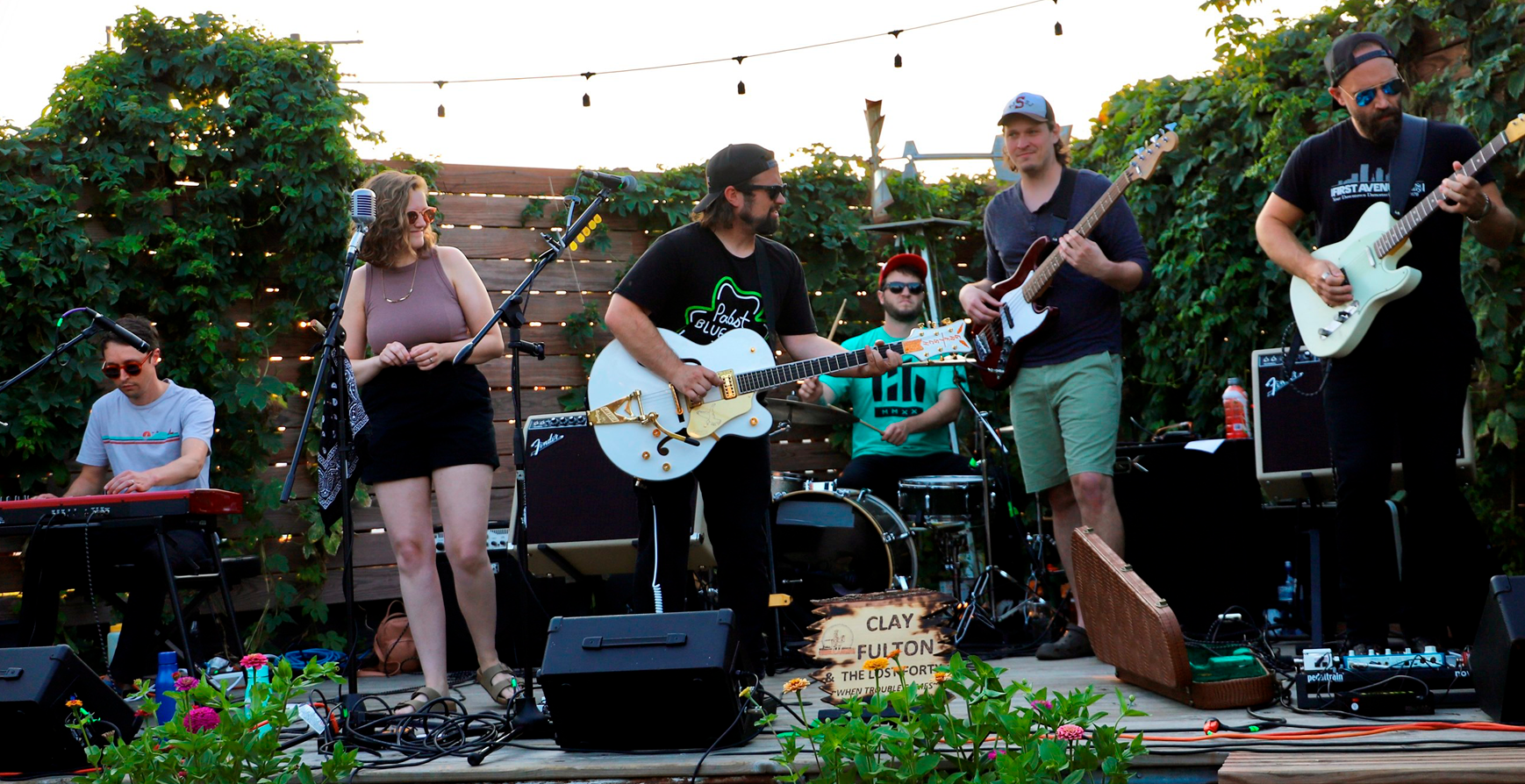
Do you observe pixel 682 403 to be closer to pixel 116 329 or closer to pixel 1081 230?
pixel 1081 230

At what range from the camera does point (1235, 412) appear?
5062mm

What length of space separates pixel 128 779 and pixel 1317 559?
11.3 feet

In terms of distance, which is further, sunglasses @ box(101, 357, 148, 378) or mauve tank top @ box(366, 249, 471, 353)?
sunglasses @ box(101, 357, 148, 378)

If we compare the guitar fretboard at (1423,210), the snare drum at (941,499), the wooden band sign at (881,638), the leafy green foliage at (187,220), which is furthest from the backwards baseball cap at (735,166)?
the leafy green foliage at (187,220)

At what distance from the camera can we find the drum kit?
16.3 feet

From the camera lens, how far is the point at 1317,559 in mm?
4031

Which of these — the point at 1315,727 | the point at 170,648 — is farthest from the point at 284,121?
the point at 1315,727

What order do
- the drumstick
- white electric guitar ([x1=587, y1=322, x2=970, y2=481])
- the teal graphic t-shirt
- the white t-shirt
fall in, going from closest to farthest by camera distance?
white electric guitar ([x1=587, y1=322, x2=970, y2=481]), the white t-shirt, the teal graphic t-shirt, the drumstick

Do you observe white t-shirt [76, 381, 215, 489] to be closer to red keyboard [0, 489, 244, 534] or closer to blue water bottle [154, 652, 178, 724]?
red keyboard [0, 489, 244, 534]

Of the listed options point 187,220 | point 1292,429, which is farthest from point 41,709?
point 1292,429

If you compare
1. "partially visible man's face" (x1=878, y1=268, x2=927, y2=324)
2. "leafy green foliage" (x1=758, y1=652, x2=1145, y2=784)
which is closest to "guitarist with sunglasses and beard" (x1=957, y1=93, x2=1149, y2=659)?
"partially visible man's face" (x1=878, y1=268, x2=927, y2=324)

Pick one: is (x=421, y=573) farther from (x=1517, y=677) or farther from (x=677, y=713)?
(x=1517, y=677)

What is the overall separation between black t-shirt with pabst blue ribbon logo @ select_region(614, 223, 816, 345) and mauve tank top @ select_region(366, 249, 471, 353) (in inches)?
20.7

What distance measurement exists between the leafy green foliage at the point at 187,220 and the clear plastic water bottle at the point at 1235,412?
399 cm
